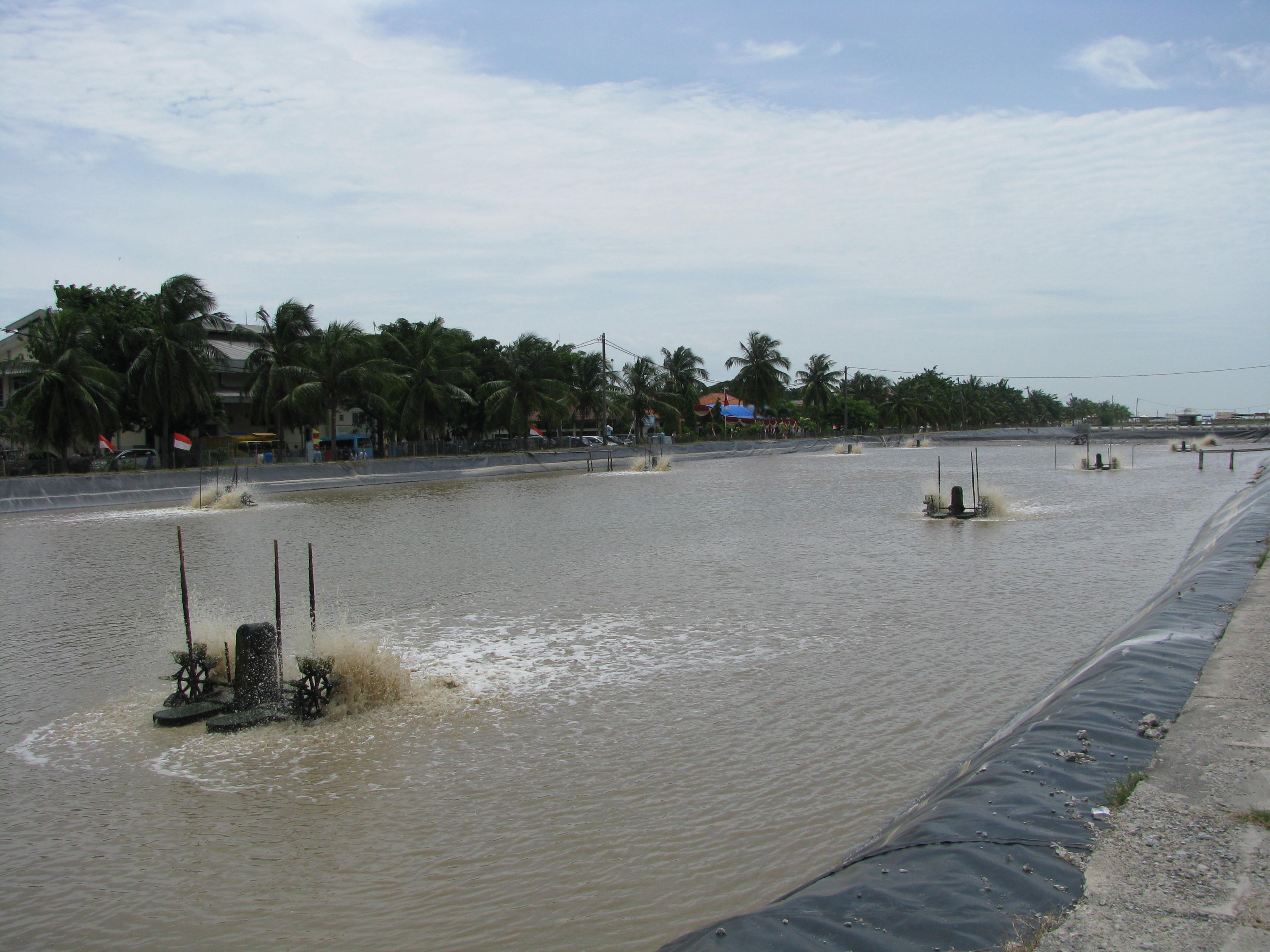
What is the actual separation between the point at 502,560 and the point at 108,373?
113 feet

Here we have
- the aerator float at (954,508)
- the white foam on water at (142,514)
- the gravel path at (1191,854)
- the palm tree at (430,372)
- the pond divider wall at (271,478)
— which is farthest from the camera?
the palm tree at (430,372)

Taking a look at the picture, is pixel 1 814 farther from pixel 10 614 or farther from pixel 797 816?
pixel 10 614

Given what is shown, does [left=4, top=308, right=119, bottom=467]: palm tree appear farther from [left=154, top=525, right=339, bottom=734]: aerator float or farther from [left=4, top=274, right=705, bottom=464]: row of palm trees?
[left=154, top=525, right=339, bottom=734]: aerator float

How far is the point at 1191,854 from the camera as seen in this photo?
3963 millimetres

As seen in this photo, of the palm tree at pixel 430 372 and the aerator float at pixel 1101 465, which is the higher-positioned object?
the palm tree at pixel 430 372

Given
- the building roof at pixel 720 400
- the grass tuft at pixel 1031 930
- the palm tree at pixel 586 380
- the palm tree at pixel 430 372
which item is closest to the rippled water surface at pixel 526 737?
the grass tuft at pixel 1031 930

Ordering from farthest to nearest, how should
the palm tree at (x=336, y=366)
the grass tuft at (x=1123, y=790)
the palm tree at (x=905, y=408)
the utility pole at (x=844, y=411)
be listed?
the palm tree at (x=905, y=408), the utility pole at (x=844, y=411), the palm tree at (x=336, y=366), the grass tuft at (x=1123, y=790)

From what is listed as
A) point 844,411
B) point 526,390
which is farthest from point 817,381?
point 526,390

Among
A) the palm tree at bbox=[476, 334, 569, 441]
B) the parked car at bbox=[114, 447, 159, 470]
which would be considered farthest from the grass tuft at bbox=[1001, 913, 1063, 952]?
the palm tree at bbox=[476, 334, 569, 441]

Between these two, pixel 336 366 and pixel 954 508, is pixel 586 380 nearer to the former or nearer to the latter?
pixel 336 366

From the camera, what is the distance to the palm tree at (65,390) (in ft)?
128

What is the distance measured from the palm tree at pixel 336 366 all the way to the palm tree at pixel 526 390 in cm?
991

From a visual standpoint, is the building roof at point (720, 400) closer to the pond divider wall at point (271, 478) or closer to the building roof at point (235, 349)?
the pond divider wall at point (271, 478)

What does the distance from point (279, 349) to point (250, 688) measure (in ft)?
154
